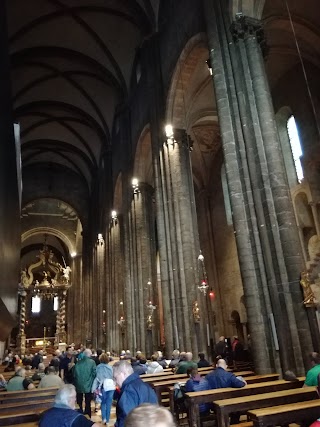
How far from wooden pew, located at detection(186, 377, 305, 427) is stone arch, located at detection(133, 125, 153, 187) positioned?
1365 centimetres

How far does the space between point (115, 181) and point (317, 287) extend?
13.3 metres

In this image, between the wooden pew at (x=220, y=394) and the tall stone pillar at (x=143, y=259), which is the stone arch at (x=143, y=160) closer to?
the tall stone pillar at (x=143, y=259)

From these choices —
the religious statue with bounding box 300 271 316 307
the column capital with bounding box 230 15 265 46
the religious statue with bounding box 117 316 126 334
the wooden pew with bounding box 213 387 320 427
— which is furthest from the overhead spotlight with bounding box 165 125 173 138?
the wooden pew with bounding box 213 387 320 427

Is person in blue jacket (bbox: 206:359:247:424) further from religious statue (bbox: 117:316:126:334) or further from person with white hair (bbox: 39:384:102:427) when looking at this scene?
religious statue (bbox: 117:316:126:334)

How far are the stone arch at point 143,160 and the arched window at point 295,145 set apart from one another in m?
6.25

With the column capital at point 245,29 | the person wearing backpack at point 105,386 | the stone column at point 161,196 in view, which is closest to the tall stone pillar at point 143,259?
the stone column at point 161,196

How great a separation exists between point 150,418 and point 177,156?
12428 mm

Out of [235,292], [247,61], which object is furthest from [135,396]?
[235,292]

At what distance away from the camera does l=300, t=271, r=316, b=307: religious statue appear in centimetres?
684

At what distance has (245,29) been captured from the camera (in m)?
9.34

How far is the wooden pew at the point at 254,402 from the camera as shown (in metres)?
4.04

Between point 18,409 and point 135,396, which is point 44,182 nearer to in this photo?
point 18,409

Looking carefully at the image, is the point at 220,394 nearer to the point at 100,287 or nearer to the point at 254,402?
the point at 254,402

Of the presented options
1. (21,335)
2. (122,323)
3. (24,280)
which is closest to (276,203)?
(122,323)
